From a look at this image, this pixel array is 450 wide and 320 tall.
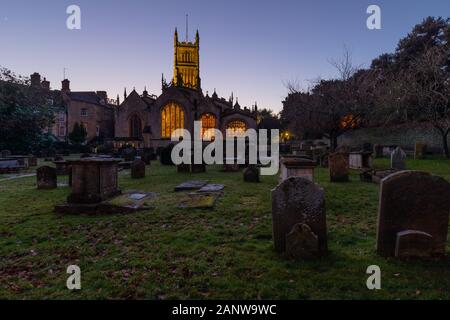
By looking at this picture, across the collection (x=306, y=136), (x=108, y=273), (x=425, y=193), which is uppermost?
(x=306, y=136)

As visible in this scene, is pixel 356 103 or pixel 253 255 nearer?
pixel 253 255

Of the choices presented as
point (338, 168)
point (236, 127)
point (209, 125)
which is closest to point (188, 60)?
point (209, 125)

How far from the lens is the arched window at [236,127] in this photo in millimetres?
48469

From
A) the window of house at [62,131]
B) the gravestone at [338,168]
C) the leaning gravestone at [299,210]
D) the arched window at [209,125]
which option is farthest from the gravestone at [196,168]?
the window of house at [62,131]

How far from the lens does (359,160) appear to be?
17344mm

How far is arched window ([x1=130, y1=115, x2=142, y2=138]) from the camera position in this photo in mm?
49094

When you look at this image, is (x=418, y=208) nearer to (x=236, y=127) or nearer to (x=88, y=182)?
(x=88, y=182)

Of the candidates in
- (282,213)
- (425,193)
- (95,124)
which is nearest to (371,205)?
(425,193)

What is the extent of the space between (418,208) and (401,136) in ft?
103

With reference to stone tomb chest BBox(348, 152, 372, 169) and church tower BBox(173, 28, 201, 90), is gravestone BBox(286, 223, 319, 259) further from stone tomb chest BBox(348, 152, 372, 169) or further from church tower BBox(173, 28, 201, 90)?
church tower BBox(173, 28, 201, 90)

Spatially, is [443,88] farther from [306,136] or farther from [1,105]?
[1,105]

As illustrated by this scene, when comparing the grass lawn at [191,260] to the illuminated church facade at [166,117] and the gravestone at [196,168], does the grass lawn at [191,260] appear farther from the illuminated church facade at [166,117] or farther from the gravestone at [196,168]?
the illuminated church facade at [166,117]

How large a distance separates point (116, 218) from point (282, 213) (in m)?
4.28

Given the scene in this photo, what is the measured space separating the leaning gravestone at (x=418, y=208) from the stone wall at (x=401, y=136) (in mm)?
27909
